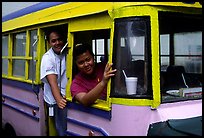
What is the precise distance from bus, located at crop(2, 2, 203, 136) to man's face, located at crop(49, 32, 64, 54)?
0.12m

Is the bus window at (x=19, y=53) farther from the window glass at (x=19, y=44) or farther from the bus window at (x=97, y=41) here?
the bus window at (x=97, y=41)

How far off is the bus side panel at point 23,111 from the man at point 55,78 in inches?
12.8

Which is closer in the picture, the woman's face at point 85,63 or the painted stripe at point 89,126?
the painted stripe at point 89,126

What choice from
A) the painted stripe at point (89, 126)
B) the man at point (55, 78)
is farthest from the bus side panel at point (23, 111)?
the painted stripe at point (89, 126)

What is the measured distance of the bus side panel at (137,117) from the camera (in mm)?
2336

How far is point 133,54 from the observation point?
7.91 ft

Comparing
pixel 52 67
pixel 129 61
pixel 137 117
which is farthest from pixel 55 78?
pixel 137 117

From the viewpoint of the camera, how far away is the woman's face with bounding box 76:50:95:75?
290 cm

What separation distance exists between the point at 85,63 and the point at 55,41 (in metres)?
0.68

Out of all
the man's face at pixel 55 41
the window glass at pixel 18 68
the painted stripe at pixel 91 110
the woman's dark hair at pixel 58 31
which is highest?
the woman's dark hair at pixel 58 31

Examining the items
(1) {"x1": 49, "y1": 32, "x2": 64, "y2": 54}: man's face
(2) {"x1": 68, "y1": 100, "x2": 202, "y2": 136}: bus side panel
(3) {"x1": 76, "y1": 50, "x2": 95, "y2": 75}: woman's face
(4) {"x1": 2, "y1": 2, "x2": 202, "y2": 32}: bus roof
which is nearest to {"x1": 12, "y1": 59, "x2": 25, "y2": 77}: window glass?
(4) {"x1": 2, "y1": 2, "x2": 202, "y2": 32}: bus roof

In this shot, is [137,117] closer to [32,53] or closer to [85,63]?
[85,63]

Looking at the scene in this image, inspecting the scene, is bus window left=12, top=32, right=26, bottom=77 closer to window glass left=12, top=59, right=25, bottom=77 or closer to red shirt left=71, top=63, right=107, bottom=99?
window glass left=12, top=59, right=25, bottom=77

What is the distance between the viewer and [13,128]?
4758 mm
